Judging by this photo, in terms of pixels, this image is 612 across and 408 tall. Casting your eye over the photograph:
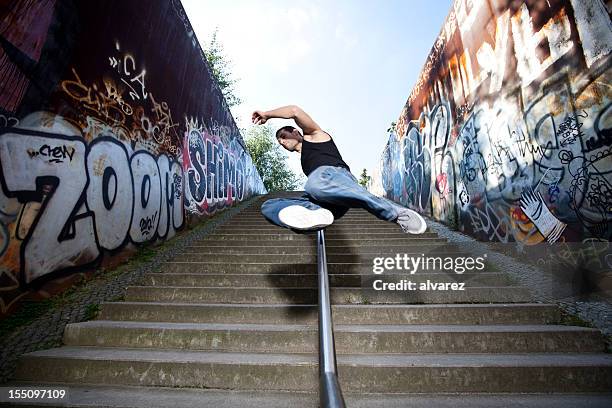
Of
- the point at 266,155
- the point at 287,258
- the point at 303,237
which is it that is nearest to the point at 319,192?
the point at 287,258

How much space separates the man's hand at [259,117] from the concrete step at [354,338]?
68.4 inches

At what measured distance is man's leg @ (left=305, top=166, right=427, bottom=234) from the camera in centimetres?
239

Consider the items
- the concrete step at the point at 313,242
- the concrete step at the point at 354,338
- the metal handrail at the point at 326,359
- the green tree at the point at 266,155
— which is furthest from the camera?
the green tree at the point at 266,155

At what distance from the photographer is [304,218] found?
93.9 inches

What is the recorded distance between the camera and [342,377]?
6.64ft

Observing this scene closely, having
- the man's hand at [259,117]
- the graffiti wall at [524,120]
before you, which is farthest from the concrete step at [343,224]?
the man's hand at [259,117]

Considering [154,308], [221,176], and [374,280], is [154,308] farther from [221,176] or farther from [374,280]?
[221,176]

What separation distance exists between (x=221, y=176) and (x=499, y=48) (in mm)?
7143

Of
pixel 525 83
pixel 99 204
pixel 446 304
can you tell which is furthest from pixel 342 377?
pixel 525 83

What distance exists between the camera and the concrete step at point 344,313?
263 cm

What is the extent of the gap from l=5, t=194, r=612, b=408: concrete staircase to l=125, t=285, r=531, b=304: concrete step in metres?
0.01

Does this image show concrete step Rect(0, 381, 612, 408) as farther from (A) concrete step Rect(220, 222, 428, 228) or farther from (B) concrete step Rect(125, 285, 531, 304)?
(A) concrete step Rect(220, 222, 428, 228)

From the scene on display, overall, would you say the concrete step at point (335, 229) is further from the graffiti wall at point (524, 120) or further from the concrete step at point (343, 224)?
the graffiti wall at point (524, 120)

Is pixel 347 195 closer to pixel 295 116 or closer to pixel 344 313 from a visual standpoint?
pixel 295 116
